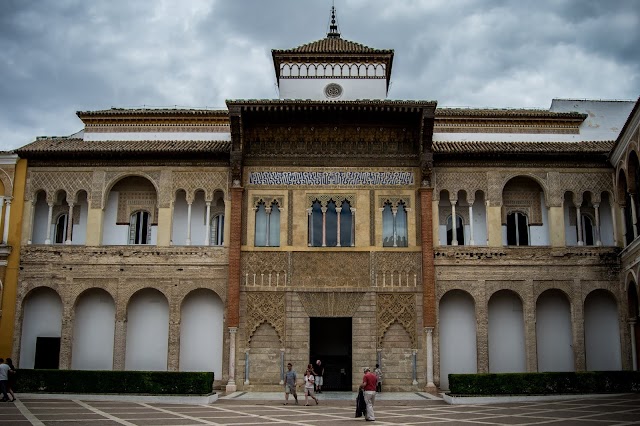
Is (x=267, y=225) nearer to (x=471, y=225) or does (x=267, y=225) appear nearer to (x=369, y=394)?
(x=471, y=225)

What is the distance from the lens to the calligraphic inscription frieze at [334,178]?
26484mm

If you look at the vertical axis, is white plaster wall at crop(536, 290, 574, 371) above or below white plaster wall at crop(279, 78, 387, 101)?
below

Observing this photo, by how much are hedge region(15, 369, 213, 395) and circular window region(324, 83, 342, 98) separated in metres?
12.7

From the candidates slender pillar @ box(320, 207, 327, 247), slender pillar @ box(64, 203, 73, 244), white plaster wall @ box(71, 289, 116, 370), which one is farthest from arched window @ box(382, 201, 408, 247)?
slender pillar @ box(64, 203, 73, 244)

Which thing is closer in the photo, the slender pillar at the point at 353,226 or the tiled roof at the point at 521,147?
the slender pillar at the point at 353,226

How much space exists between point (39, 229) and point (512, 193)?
1811 centimetres

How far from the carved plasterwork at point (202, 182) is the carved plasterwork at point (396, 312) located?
23.3 ft

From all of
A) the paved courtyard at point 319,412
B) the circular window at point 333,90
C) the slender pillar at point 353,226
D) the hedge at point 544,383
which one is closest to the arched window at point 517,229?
the slender pillar at point 353,226

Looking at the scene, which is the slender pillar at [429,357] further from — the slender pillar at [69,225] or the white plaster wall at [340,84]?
the slender pillar at [69,225]

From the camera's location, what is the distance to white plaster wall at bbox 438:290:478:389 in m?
25.6

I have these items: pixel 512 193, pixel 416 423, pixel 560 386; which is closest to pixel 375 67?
pixel 512 193

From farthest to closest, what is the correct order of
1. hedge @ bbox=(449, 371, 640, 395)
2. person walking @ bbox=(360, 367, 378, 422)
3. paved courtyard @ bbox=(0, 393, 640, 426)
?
hedge @ bbox=(449, 371, 640, 395), person walking @ bbox=(360, 367, 378, 422), paved courtyard @ bbox=(0, 393, 640, 426)

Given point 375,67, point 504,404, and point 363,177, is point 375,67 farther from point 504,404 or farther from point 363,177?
point 504,404

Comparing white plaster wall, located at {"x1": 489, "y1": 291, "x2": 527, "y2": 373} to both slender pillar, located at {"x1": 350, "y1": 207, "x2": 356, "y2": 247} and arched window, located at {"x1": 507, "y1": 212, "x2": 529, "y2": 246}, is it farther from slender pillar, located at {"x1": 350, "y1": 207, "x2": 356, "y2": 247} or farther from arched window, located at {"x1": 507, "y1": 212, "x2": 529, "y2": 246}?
slender pillar, located at {"x1": 350, "y1": 207, "x2": 356, "y2": 247}
